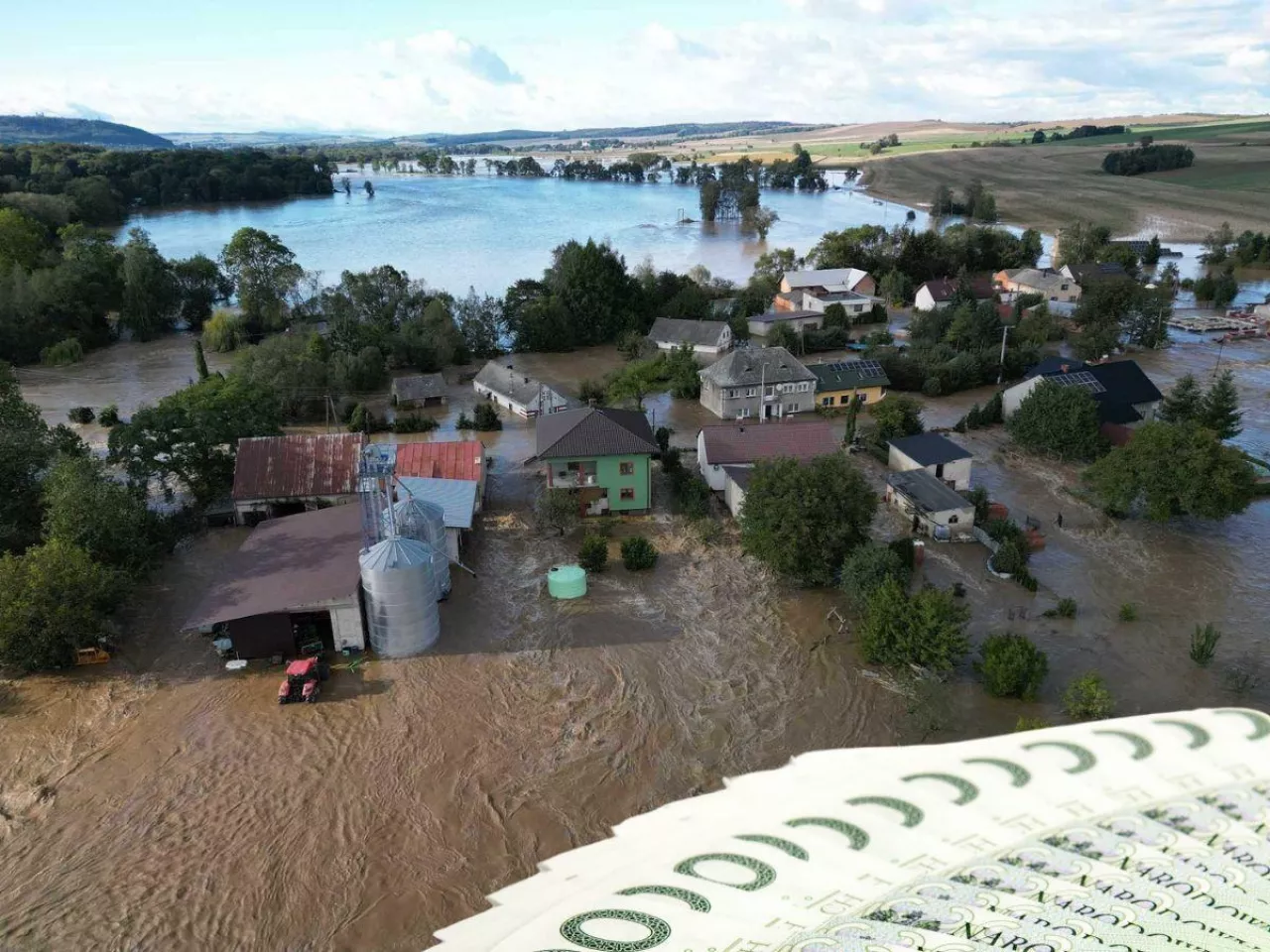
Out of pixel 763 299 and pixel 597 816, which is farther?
pixel 763 299

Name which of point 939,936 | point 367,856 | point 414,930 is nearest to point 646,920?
point 939,936

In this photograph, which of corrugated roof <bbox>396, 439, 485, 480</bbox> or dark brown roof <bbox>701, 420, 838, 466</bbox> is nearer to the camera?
corrugated roof <bbox>396, 439, 485, 480</bbox>

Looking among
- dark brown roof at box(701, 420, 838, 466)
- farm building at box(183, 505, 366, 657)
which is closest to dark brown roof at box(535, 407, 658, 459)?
dark brown roof at box(701, 420, 838, 466)

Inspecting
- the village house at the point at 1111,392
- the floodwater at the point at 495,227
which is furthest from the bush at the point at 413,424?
the floodwater at the point at 495,227

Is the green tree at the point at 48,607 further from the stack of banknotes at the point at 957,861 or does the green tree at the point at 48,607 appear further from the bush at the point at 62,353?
the bush at the point at 62,353

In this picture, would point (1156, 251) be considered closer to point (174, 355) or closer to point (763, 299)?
point (763, 299)

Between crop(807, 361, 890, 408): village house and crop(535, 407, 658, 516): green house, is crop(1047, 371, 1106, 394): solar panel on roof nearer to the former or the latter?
crop(807, 361, 890, 408): village house
